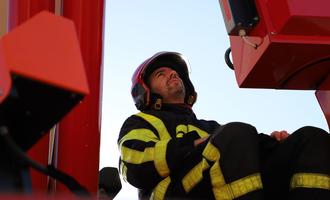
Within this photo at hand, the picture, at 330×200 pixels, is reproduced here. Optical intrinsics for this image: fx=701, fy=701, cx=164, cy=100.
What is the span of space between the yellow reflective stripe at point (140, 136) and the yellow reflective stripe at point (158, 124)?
94 mm

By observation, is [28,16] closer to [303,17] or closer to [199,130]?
[303,17]

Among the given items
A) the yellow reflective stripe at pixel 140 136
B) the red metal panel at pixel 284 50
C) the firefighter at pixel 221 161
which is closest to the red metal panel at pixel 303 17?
the red metal panel at pixel 284 50

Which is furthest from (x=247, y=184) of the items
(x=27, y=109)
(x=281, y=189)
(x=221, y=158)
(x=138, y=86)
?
(x=138, y=86)

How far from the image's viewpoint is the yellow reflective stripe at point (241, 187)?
2.21 m

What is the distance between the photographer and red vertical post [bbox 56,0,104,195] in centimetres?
223

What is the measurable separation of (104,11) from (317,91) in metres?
0.83

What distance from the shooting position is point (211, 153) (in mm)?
2365

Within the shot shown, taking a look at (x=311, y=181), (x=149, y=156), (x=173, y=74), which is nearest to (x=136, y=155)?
(x=149, y=156)

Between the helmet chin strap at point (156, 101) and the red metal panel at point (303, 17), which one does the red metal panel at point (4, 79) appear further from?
the helmet chin strap at point (156, 101)

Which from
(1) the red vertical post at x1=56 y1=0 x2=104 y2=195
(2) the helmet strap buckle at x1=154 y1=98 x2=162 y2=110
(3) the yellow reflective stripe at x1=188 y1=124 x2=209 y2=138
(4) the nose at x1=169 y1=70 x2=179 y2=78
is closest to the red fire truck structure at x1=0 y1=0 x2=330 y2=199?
(1) the red vertical post at x1=56 y1=0 x2=104 y2=195

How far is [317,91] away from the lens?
2.56 metres

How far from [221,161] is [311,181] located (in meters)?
0.31

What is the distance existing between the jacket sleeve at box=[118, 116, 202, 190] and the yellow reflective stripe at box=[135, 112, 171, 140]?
0.12m

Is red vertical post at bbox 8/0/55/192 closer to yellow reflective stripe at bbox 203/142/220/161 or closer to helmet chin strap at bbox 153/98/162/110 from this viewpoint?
yellow reflective stripe at bbox 203/142/220/161
